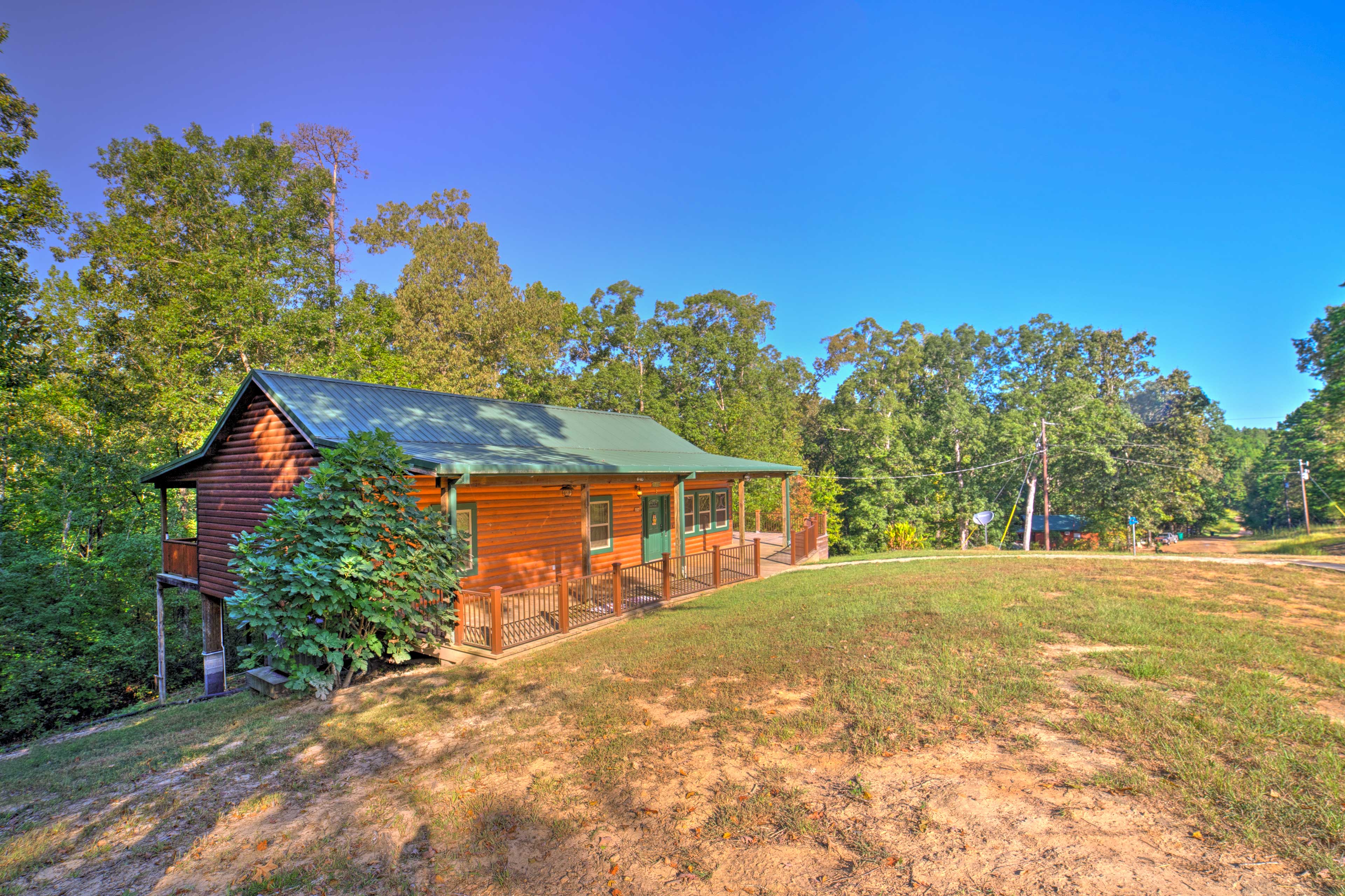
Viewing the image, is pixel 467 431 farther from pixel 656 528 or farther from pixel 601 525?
pixel 656 528

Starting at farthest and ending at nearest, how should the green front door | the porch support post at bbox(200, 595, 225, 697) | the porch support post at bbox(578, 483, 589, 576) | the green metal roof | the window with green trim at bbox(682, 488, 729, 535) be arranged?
the window with green trim at bbox(682, 488, 729, 535) → the green front door → the porch support post at bbox(578, 483, 589, 576) → the porch support post at bbox(200, 595, 225, 697) → the green metal roof

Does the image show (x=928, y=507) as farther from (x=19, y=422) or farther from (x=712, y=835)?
(x=19, y=422)

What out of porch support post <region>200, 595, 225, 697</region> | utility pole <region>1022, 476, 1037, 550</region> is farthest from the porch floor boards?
utility pole <region>1022, 476, 1037, 550</region>

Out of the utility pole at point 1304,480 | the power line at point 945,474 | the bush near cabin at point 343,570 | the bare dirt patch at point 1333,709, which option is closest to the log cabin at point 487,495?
the bush near cabin at point 343,570

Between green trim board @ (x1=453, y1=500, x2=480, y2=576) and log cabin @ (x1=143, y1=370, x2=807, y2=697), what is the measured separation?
0.02 meters

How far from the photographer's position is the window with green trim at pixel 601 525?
13875 mm

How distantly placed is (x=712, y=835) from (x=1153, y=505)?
4163cm

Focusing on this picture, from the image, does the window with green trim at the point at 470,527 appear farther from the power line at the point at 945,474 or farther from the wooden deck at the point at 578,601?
the power line at the point at 945,474

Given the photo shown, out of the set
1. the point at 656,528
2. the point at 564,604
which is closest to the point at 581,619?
the point at 564,604

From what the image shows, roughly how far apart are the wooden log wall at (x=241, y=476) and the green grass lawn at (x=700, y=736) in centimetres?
364

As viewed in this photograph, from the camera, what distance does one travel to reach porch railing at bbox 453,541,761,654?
8688mm

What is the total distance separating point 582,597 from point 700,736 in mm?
5618

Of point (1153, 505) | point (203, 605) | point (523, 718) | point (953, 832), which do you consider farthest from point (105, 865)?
point (1153, 505)

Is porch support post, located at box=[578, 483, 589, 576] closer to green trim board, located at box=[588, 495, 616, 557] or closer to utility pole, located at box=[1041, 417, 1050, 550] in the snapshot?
green trim board, located at box=[588, 495, 616, 557]
